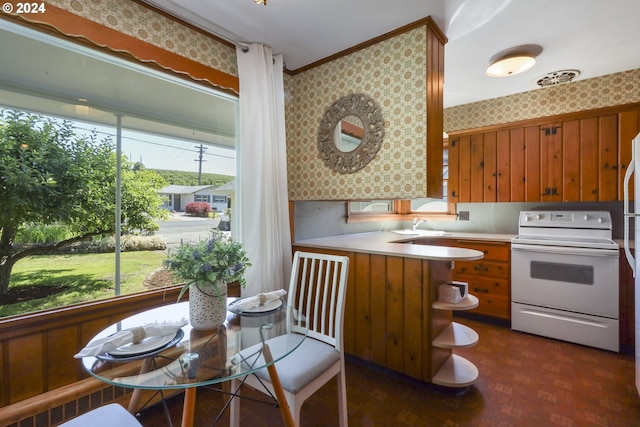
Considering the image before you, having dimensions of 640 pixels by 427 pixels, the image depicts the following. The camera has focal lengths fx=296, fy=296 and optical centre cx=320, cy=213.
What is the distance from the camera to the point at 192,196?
7.05 feet

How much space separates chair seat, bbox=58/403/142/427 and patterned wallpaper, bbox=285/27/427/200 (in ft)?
6.02

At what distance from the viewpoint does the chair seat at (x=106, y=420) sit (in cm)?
105

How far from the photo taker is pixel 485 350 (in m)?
2.56

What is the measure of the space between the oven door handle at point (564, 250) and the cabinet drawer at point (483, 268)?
0.80 ft

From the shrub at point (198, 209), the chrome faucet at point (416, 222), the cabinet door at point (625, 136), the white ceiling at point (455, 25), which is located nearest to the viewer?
the white ceiling at point (455, 25)

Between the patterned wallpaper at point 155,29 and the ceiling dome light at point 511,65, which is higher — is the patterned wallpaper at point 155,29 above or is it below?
below

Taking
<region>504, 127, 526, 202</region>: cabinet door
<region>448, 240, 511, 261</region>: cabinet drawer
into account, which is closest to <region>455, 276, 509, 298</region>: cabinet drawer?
<region>448, 240, 511, 261</region>: cabinet drawer

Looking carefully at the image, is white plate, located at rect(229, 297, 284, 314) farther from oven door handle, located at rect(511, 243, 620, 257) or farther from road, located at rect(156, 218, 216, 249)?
oven door handle, located at rect(511, 243, 620, 257)

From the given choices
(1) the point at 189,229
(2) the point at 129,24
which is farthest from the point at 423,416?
(2) the point at 129,24

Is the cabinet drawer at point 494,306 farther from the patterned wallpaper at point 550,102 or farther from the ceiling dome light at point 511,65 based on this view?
the ceiling dome light at point 511,65

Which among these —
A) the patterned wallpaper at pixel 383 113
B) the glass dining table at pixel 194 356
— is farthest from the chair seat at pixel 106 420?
the patterned wallpaper at pixel 383 113

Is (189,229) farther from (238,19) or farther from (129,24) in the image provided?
(238,19)

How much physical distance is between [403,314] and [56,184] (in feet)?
7.18

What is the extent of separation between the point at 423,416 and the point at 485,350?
1.15 meters
